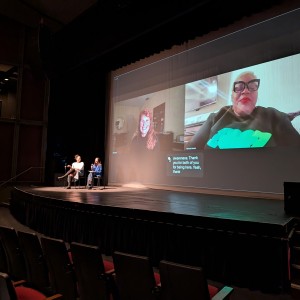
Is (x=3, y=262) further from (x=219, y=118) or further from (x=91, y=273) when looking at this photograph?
(x=219, y=118)

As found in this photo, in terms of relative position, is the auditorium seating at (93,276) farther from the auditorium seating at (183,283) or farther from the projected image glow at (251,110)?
the projected image glow at (251,110)

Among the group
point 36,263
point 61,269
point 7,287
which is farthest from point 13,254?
point 7,287

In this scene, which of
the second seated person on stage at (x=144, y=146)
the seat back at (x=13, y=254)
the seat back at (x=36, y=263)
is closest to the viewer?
the seat back at (x=36, y=263)

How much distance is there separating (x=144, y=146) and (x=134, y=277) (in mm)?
6432

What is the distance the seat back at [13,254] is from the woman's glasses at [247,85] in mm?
4757

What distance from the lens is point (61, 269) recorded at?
202 centimetres

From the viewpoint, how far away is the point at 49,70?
7172mm

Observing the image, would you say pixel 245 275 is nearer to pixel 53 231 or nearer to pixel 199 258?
pixel 199 258

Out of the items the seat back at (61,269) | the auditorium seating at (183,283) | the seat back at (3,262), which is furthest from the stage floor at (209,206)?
the seat back at (3,262)

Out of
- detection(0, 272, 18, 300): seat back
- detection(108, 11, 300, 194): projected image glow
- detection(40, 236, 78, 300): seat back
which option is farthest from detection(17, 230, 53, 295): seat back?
detection(108, 11, 300, 194): projected image glow

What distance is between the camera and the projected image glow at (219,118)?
527cm

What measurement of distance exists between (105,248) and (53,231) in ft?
4.03

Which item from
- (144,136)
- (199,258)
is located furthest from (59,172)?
(199,258)

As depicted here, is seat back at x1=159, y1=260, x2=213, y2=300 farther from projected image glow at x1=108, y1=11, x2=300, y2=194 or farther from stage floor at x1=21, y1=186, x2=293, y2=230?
projected image glow at x1=108, y1=11, x2=300, y2=194
